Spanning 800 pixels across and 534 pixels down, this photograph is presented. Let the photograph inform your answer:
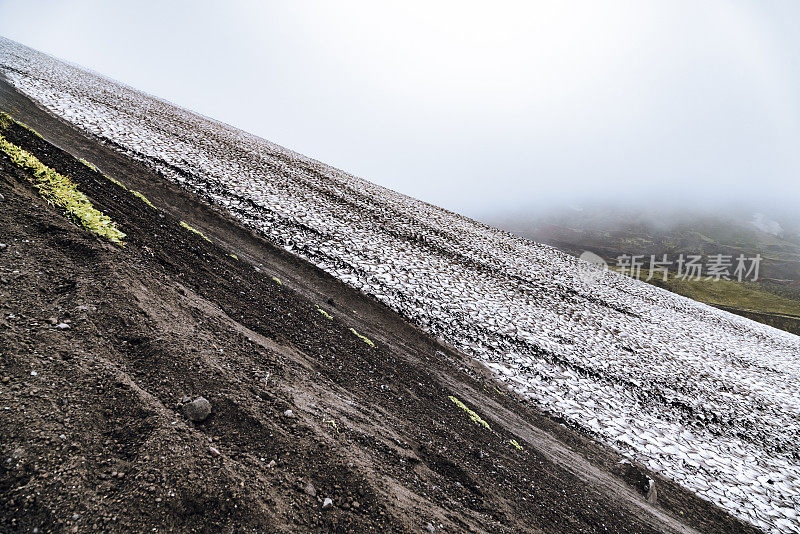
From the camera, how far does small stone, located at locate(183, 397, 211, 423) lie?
501 cm

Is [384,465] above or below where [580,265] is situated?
below

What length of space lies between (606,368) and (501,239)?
819 inches

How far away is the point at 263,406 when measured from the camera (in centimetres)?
589

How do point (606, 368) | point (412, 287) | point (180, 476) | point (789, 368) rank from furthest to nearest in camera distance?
1. point (789, 368)
2. point (412, 287)
3. point (606, 368)
4. point (180, 476)

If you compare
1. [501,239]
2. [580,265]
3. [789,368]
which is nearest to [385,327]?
[501,239]

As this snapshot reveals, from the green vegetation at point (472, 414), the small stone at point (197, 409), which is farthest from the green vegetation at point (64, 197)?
the green vegetation at point (472, 414)

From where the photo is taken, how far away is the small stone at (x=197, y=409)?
16.4 ft

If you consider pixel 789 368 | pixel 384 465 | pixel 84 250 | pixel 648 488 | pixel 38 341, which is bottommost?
pixel 648 488

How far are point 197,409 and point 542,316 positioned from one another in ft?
72.3

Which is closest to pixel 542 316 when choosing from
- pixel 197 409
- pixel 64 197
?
pixel 197 409

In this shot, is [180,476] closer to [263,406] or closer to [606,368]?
[263,406]

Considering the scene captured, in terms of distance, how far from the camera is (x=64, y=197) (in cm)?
867

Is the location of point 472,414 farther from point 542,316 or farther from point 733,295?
point 733,295

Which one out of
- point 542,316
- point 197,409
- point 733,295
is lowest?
point 197,409
